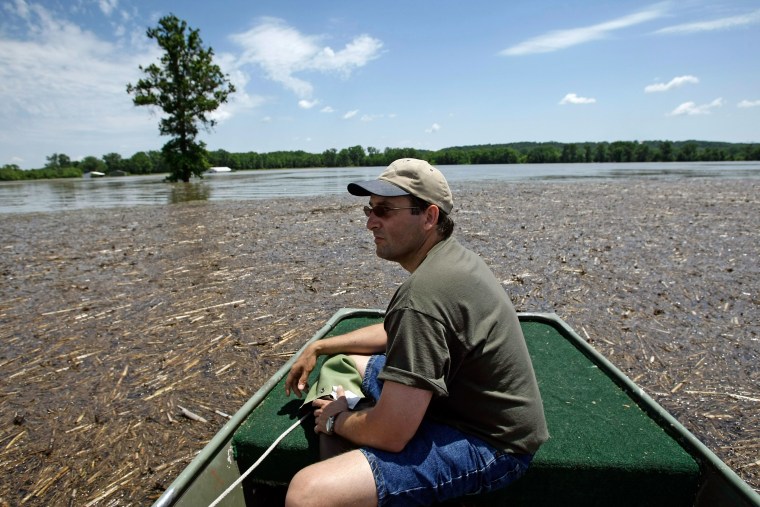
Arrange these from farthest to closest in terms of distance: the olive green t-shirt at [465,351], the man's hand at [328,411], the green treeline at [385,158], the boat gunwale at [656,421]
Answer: the green treeline at [385,158] → the man's hand at [328,411] → the boat gunwale at [656,421] → the olive green t-shirt at [465,351]

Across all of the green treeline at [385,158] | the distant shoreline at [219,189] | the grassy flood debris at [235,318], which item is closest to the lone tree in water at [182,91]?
the distant shoreline at [219,189]

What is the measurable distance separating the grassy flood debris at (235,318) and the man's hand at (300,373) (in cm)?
94

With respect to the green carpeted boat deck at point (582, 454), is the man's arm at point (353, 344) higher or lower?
higher

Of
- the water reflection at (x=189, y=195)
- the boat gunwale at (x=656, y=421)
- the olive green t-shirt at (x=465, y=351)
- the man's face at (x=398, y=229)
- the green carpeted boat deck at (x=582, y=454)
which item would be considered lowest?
the green carpeted boat deck at (x=582, y=454)

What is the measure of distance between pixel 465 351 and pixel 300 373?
52.3 inches

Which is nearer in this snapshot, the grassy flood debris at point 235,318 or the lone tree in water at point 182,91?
the grassy flood debris at point 235,318

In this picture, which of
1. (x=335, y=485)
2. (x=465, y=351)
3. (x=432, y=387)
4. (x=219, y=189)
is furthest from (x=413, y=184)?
(x=219, y=189)

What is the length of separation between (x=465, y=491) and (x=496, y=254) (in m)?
6.73

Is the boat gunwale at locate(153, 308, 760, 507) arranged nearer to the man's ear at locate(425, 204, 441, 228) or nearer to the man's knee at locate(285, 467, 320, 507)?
the man's knee at locate(285, 467, 320, 507)

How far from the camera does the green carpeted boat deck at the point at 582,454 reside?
2342 millimetres

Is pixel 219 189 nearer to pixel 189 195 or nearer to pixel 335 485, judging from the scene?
pixel 189 195

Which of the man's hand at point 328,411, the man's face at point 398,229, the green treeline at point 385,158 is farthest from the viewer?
the green treeline at point 385,158

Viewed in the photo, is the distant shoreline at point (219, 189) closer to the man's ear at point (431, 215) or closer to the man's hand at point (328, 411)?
the man's hand at point (328, 411)

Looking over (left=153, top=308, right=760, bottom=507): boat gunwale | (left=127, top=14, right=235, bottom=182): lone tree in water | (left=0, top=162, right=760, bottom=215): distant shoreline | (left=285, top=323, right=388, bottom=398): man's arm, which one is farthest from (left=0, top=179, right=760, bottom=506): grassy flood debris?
(left=127, top=14, right=235, bottom=182): lone tree in water
